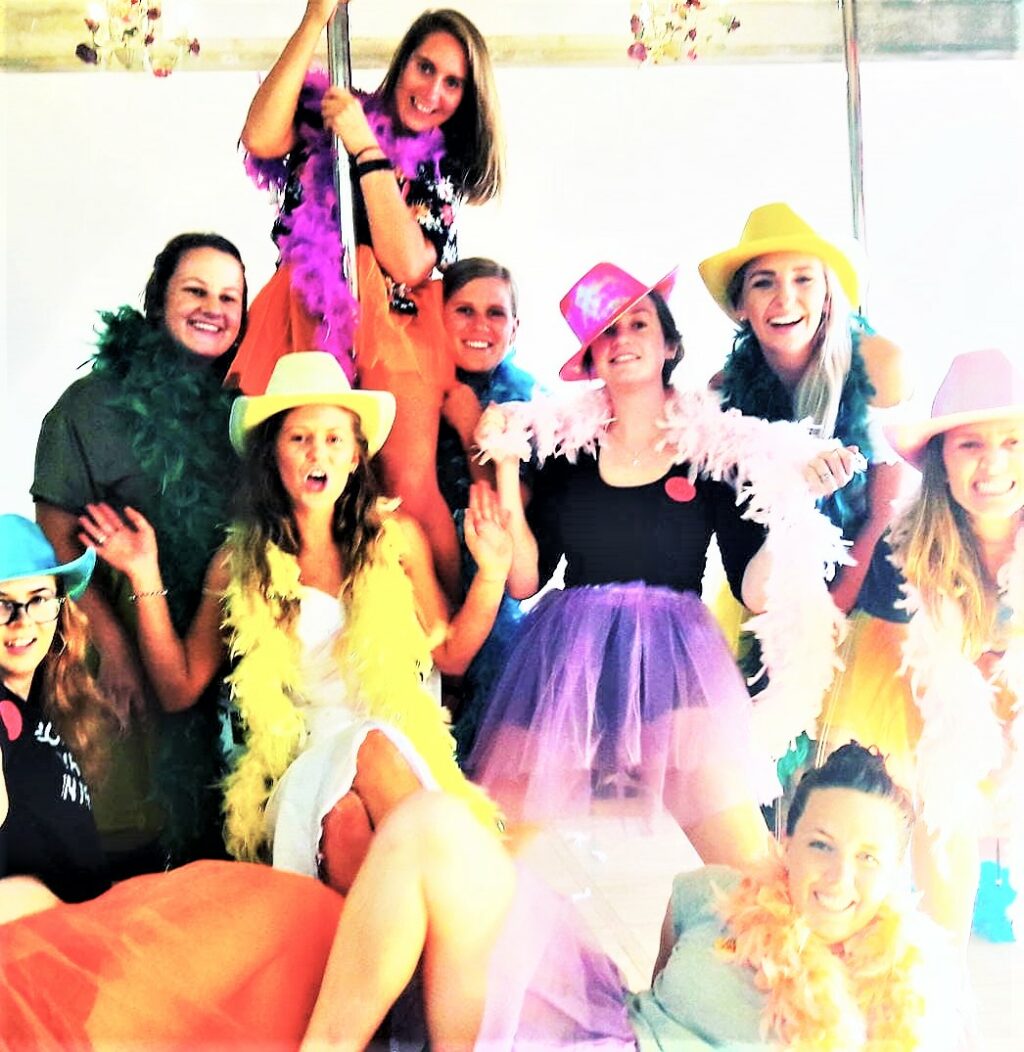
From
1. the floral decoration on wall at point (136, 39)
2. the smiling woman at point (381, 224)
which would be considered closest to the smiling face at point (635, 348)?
the smiling woman at point (381, 224)

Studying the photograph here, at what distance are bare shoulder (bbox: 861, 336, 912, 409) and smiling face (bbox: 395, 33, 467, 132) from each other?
732 millimetres

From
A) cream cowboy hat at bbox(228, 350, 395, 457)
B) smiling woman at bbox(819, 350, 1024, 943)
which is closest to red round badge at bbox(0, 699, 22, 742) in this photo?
cream cowboy hat at bbox(228, 350, 395, 457)

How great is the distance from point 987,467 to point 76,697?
144cm

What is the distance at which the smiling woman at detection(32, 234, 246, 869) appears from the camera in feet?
5.24

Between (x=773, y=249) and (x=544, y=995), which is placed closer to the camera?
(x=544, y=995)

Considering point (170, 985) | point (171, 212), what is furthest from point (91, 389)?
point (170, 985)

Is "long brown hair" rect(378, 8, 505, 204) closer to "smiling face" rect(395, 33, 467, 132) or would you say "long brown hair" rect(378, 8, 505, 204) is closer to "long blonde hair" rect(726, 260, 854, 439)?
"smiling face" rect(395, 33, 467, 132)

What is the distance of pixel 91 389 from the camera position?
63.7 inches

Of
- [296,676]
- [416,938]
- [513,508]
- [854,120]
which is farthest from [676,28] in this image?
[416,938]

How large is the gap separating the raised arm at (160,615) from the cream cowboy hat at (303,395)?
0.21 meters

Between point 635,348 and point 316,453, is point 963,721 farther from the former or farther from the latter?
point 316,453

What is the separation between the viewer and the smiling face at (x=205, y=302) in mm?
1605

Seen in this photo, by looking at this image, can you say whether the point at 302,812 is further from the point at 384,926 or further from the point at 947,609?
the point at 947,609

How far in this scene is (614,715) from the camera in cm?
159
